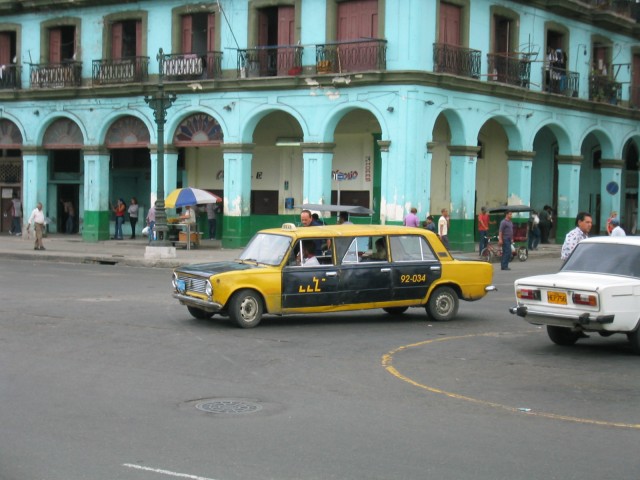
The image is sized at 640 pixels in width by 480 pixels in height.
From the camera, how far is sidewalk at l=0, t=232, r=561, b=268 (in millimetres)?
29078

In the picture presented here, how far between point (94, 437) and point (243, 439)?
118 cm

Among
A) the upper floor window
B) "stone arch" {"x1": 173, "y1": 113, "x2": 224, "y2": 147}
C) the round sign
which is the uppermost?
the upper floor window

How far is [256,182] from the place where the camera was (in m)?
38.2

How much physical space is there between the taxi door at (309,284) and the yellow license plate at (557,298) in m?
3.61

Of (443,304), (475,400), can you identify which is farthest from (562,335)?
(475,400)

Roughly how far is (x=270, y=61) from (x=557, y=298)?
22.6 meters

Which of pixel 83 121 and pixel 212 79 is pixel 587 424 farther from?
pixel 83 121

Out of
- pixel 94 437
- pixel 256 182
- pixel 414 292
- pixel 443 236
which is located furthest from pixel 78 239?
pixel 94 437

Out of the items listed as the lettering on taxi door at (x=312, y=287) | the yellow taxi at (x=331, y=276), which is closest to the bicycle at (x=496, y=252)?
the yellow taxi at (x=331, y=276)

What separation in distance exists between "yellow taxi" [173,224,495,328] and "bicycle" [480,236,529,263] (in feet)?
47.2

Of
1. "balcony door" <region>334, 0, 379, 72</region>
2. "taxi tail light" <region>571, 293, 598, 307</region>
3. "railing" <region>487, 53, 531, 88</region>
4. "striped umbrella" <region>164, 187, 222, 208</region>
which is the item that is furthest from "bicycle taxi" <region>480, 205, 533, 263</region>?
"taxi tail light" <region>571, 293, 598, 307</region>

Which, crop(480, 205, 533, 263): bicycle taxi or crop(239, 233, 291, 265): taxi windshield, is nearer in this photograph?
crop(239, 233, 291, 265): taxi windshield

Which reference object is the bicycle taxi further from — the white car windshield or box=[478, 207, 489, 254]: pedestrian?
the white car windshield

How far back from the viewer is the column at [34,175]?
1527 inches
